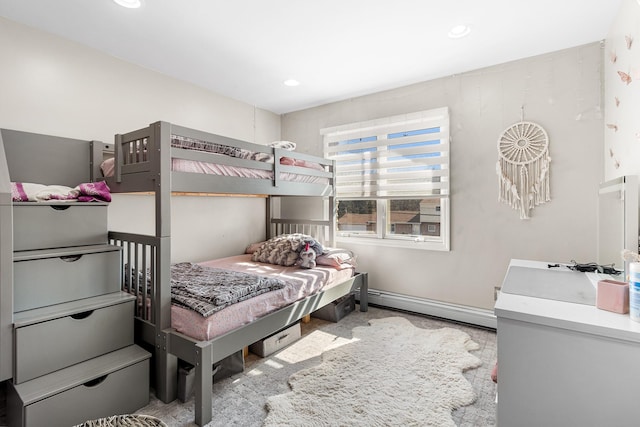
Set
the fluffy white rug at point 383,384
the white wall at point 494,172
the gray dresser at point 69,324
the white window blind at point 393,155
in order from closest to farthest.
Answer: the gray dresser at point 69,324, the fluffy white rug at point 383,384, the white wall at point 494,172, the white window blind at point 393,155

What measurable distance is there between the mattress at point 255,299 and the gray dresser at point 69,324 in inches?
13.5

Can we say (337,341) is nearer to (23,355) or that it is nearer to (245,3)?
(23,355)

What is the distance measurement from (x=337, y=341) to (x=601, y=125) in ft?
8.65

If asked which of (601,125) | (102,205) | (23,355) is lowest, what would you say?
(23,355)

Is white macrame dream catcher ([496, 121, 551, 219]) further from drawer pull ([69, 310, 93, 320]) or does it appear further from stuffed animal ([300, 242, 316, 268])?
drawer pull ([69, 310, 93, 320])

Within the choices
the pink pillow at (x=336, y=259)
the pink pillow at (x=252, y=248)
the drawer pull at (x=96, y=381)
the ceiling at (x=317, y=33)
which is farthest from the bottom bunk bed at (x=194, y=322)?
the ceiling at (x=317, y=33)

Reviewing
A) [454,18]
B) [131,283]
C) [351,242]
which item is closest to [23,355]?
[131,283]

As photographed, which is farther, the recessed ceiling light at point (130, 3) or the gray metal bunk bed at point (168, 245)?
the recessed ceiling light at point (130, 3)

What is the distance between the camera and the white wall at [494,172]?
7.97ft

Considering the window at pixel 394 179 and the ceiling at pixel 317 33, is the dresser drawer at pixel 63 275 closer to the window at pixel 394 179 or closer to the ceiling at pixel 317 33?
the ceiling at pixel 317 33

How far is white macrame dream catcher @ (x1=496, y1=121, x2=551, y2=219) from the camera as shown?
2557 millimetres

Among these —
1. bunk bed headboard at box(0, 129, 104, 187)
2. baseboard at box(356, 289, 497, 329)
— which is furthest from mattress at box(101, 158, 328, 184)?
baseboard at box(356, 289, 497, 329)

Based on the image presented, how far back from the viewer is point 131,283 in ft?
6.87

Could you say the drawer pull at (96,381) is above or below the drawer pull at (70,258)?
below
